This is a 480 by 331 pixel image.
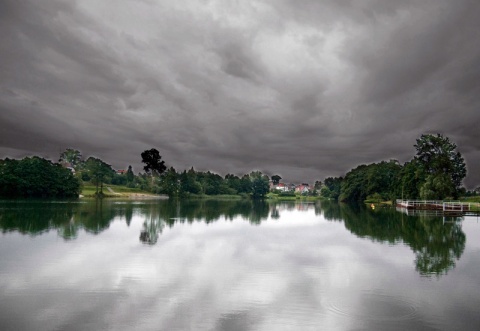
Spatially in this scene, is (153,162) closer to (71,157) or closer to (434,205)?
(71,157)

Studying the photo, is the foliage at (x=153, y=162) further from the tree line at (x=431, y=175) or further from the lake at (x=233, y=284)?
the lake at (x=233, y=284)

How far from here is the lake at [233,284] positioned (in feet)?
34.0

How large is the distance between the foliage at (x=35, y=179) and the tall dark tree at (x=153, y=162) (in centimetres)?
3538

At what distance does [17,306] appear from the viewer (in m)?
11.1

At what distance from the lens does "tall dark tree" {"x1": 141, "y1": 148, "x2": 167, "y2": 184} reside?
153m

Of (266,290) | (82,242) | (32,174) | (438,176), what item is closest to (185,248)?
(82,242)

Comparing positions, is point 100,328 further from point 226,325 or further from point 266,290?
point 266,290

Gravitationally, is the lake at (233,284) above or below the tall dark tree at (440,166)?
below

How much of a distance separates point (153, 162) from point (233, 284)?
14375cm

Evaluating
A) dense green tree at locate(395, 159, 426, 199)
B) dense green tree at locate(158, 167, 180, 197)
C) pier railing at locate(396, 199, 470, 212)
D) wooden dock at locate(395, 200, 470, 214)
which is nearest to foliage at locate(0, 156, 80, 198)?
dense green tree at locate(158, 167, 180, 197)

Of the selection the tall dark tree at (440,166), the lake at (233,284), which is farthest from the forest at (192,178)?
the lake at (233,284)

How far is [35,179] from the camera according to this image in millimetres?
109000

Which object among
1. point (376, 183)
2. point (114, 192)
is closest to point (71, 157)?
point (114, 192)

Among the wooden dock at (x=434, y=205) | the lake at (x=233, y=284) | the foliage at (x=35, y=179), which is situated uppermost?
the foliage at (x=35, y=179)
